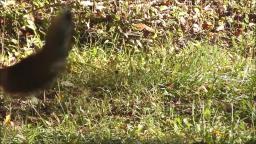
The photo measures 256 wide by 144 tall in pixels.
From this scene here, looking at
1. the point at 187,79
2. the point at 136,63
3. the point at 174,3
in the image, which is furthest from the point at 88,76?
the point at 174,3

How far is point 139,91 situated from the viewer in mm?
4816

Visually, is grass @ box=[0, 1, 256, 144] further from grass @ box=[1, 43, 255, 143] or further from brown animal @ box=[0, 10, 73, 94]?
brown animal @ box=[0, 10, 73, 94]

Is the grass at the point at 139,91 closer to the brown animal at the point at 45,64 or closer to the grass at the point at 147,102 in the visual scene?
the grass at the point at 147,102

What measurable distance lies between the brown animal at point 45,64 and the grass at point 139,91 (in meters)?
1.89

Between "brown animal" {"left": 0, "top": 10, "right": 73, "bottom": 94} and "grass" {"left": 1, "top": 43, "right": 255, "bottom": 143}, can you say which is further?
"grass" {"left": 1, "top": 43, "right": 255, "bottom": 143}

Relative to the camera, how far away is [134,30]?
6.05 metres

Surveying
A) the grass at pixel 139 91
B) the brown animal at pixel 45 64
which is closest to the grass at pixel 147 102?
the grass at pixel 139 91

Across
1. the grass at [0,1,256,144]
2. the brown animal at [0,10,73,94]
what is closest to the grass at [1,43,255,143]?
the grass at [0,1,256,144]

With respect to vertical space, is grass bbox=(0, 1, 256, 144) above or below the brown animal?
below

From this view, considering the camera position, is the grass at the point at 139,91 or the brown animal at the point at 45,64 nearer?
the brown animal at the point at 45,64

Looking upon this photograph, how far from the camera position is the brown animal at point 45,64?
186cm

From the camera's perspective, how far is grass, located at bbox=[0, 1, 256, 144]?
4172 millimetres

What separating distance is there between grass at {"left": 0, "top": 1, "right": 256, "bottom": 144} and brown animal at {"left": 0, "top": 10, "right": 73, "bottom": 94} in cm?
189

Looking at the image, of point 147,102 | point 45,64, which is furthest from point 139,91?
point 45,64
